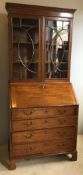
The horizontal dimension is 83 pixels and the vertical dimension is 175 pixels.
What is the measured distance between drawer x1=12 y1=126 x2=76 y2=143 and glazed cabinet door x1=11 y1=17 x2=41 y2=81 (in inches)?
27.6

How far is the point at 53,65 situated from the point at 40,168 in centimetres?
135

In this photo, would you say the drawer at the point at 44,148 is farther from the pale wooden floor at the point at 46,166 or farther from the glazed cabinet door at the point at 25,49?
the glazed cabinet door at the point at 25,49

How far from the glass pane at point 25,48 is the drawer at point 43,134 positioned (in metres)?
0.71

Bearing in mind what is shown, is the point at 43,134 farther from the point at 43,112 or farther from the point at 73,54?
the point at 73,54

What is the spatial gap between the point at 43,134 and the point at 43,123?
143 millimetres

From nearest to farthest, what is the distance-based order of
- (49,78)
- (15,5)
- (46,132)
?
(15,5) < (46,132) < (49,78)

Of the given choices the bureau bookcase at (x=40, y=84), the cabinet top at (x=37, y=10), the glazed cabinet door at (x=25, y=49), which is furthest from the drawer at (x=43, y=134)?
the cabinet top at (x=37, y=10)

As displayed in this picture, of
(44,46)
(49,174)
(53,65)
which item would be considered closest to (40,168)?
(49,174)

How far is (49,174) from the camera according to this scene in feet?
8.25

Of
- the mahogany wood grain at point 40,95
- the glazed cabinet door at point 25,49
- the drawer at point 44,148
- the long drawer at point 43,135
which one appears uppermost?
the glazed cabinet door at point 25,49

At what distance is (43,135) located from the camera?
2.66 metres

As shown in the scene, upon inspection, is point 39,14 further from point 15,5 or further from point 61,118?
point 61,118

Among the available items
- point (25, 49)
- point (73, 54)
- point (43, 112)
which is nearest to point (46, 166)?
point (43, 112)

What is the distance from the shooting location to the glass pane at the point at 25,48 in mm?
Answer: 2672
